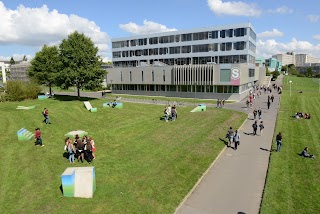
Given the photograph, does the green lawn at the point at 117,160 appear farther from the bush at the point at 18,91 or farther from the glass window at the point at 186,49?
the glass window at the point at 186,49

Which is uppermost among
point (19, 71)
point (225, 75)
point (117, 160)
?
point (19, 71)

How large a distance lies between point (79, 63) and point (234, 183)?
3488cm

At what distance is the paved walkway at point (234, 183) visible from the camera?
41.1 ft

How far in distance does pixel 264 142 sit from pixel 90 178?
16601mm

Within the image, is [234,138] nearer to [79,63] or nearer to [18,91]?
[79,63]

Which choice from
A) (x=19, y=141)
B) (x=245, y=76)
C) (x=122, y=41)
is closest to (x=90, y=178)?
(x=19, y=141)

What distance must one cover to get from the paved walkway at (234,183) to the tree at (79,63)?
28.6 meters

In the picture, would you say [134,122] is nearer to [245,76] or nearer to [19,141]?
[19,141]

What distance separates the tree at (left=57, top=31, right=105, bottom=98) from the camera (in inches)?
1654

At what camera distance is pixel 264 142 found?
23297 mm

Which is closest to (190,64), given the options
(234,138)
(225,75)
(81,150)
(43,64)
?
(225,75)

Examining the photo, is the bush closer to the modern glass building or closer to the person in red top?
the modern glass building

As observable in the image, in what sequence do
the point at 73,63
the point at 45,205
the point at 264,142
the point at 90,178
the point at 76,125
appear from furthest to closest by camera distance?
the point at 73,63, the point at 76,125, the point at 264,142, the point at 90,178, the point at 45,205

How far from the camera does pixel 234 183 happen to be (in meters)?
15.1
